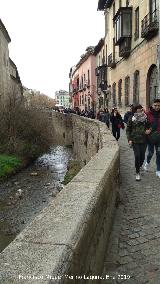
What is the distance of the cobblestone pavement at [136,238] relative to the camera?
389cm

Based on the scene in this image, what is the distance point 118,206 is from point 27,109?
22.8 m

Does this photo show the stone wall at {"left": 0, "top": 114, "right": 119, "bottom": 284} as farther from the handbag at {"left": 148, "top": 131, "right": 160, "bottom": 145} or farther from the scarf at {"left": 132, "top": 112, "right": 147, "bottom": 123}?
the handbag at {"left": 148, "top": 131, "right": 160, "bottom": 145}

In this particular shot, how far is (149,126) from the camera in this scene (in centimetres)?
818

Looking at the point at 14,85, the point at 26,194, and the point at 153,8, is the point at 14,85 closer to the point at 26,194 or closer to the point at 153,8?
the point at 153,8

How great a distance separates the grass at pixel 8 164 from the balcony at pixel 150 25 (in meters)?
10.3

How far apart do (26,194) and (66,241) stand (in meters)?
15.4

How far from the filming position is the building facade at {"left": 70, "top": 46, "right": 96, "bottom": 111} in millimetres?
48906

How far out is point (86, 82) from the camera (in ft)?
177

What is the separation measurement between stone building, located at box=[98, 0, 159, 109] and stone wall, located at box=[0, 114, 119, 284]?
14.9 m

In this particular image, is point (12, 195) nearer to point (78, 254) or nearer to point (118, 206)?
point (118, 206)

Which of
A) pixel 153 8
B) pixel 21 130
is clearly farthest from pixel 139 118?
pixel 21 130

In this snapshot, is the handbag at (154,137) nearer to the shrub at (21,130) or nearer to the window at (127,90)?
the window at (127,90)

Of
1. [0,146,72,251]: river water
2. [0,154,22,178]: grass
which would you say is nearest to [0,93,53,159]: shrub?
[0,146,72,251]: river water

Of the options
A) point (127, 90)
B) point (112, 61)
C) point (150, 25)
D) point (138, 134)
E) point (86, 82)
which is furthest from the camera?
point (86, 82)
